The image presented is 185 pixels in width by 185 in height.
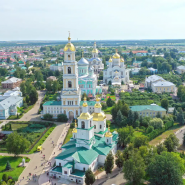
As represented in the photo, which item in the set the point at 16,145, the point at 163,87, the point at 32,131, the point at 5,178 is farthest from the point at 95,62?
the point at 5,178

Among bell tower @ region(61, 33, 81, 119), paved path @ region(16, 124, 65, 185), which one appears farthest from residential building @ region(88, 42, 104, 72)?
paved path @ region(16, 124, 65, 185)

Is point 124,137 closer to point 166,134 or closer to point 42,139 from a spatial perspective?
point 166,134

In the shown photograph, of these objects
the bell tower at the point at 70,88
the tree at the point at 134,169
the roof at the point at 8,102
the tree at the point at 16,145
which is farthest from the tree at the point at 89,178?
the roof at the point at 8,102

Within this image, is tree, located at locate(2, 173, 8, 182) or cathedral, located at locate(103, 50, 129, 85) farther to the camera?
cathedral, located at locate(103, 50, 129, 85)

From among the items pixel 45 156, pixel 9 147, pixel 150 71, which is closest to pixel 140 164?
pixel 45 156

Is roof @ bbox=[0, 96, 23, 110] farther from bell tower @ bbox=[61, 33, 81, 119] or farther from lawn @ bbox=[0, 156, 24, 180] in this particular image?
lawn @ bbox=[0, 156, 24, 180]
